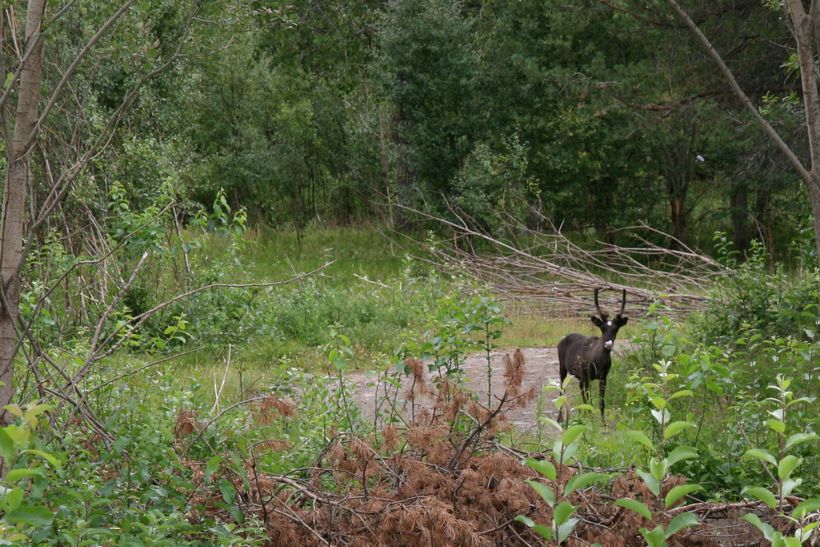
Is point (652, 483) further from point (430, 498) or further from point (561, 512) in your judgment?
point (430, 498)

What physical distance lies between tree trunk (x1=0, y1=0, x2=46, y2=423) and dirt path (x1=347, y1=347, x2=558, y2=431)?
15.3 ft

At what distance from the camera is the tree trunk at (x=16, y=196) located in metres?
4.13

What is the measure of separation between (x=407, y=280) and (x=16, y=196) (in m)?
11.7

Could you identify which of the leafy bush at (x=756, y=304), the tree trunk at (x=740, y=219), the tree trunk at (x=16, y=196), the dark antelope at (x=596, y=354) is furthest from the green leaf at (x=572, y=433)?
the tree trunk at (x=740, y=219)

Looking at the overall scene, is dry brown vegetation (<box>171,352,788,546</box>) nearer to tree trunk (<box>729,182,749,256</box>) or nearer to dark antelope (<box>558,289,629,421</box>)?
dark antelope (<box>558,289,629,421</box>)

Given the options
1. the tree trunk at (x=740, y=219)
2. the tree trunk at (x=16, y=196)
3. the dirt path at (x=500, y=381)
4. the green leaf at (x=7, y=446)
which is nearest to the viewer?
the green leaf at (x=7, y=446)

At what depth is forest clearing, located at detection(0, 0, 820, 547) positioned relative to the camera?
15.8ft

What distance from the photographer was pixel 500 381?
12.0 metres

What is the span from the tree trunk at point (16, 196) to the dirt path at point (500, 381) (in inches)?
184

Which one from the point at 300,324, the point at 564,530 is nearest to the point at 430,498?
the point at 564,530

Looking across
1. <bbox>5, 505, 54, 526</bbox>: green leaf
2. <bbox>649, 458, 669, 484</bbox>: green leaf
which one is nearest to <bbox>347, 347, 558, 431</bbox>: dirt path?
<bbox>649, 458, 669, 484</bbox>: green leaf

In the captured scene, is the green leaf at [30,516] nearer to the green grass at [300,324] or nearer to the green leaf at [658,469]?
the green leaf at [658,469]

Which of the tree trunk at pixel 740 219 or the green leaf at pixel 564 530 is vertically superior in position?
the green leaf at pixel 564 530

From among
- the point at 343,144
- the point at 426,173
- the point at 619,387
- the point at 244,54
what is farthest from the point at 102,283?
the point at 244,54
